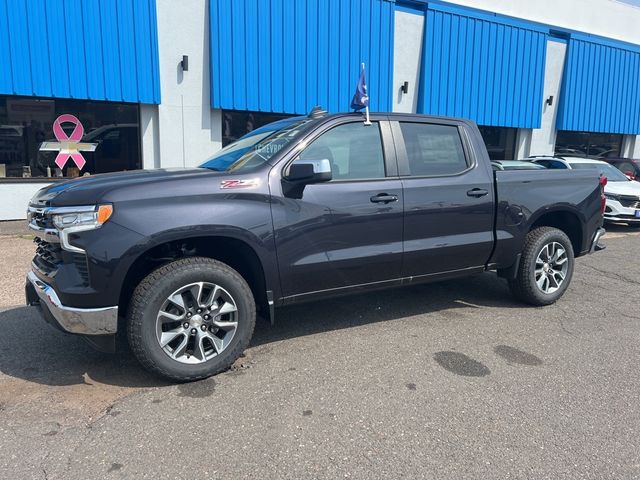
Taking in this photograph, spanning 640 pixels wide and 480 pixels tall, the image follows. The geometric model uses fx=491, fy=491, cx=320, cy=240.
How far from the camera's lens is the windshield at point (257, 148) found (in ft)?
12.6

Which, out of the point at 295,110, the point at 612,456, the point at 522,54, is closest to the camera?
the point at 612,456

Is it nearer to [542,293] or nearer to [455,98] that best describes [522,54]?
[455,98]

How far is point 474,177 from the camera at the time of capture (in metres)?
4.60

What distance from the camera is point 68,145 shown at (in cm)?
1024

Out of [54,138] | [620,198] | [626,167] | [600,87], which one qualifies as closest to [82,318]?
[54,138]

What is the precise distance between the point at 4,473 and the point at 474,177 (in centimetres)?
411

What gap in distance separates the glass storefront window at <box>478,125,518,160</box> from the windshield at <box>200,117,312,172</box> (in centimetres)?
1266

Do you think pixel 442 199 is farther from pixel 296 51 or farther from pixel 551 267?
pixel 296 51

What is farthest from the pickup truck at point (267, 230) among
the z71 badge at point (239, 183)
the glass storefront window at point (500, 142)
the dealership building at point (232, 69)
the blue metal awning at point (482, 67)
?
the glass storefront window at point (500, 142)

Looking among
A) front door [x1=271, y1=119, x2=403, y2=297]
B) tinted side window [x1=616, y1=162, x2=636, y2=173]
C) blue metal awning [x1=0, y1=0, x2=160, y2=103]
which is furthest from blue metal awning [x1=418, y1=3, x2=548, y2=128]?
front door [x1=271, y1=119, x2=403, y2=297]

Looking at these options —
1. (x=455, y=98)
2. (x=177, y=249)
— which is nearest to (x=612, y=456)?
(x=177, y=249)

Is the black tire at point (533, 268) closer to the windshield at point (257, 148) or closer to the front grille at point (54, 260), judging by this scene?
the windshield at point (257, 148)

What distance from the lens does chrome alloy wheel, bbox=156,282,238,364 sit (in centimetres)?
338

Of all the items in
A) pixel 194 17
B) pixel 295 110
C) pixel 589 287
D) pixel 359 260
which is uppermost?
pixel 194 17
